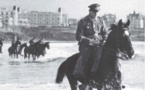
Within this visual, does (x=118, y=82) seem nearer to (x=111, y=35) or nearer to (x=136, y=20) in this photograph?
(x=111, y=35)

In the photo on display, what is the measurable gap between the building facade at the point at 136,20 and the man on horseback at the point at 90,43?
222cm

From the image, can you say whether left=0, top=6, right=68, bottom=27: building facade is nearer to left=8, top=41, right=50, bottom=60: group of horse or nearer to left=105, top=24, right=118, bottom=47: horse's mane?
left=8, top=41, right=50, bottom=60: group of horse

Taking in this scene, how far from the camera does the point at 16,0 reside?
6.39 m

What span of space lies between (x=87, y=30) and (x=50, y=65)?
2.40 metres

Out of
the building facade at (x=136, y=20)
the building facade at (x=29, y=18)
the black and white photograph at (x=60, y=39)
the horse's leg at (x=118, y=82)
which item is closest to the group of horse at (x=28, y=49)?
the black and white photograph at (x=60, y=39)

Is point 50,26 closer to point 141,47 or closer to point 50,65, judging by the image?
point 50,65

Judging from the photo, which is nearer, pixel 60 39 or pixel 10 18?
pixel 10 18

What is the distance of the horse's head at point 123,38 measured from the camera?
3494mm

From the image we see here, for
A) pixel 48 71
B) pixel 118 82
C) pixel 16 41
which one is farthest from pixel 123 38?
pixel 16 41

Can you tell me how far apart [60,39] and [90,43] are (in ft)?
9.57

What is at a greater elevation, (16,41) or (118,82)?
(16,41)

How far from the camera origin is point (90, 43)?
12.8 ft

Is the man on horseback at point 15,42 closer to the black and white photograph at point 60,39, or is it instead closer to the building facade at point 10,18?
the black and white photograph at point 60,39

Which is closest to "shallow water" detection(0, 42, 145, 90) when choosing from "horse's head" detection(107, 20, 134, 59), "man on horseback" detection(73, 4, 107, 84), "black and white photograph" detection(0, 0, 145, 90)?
"black and white photograph" detection(0, 0, 145, 90)
